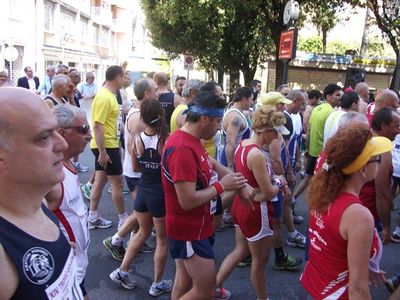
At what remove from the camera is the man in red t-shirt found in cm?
274

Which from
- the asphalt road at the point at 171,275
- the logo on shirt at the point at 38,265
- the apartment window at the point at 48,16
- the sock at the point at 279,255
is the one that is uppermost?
the apartment window at the point at 48,16

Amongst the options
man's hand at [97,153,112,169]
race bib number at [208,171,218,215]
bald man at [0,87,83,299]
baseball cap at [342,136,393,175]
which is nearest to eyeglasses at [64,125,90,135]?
race bib number at [208,171,218,215]

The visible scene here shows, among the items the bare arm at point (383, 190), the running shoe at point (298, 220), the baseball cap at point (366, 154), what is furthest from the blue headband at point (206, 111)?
the running shoe at point (298, 220)

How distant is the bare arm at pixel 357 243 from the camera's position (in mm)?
1986

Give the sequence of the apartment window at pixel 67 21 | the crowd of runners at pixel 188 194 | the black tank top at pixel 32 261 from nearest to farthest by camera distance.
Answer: the black tank top at pixel 32 261 → the crowd of runners at pixel 188 194 → the apartment window at pixel 67 21

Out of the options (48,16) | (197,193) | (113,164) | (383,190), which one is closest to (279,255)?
(383,190)

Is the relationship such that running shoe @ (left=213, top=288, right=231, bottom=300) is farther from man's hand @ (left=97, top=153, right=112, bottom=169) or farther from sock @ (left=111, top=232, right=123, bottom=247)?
man's hand @ (left=97, top=153, right=112, bottom=169)

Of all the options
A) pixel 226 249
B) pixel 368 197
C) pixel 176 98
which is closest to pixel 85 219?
pixel 368 197

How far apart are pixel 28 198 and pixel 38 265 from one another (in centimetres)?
25

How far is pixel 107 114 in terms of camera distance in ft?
17.3

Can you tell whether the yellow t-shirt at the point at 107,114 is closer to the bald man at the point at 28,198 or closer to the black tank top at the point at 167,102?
the black tank top at the point at 167,102

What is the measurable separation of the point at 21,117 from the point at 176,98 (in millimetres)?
5232

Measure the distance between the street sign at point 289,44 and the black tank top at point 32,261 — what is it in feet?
27.8

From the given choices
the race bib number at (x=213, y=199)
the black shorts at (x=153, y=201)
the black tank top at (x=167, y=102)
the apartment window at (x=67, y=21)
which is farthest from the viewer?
the apartment window at (x=67, y=21)
